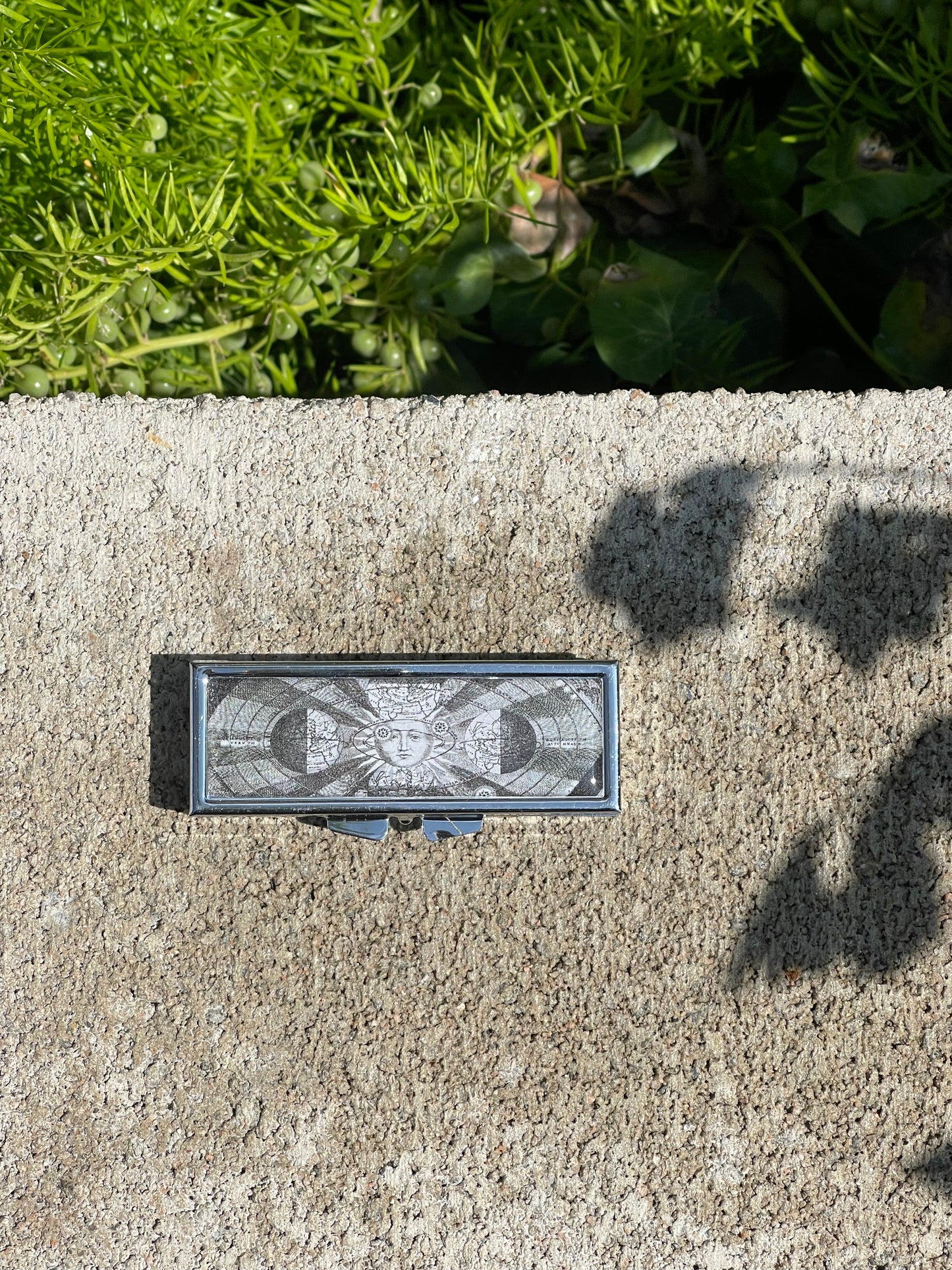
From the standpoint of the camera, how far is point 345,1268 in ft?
3.56

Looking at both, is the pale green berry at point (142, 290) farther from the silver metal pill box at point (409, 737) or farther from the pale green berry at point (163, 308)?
the silver metal pill box at point (409, 737)

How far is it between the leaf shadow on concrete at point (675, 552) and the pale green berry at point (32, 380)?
29.0 inches

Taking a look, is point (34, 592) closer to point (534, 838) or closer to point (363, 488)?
point (363, 488)

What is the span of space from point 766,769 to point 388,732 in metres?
0.45

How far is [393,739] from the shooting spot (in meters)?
1.06

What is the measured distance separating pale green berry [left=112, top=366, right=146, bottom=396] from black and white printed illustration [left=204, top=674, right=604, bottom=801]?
0.45m

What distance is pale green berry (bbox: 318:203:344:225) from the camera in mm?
1257

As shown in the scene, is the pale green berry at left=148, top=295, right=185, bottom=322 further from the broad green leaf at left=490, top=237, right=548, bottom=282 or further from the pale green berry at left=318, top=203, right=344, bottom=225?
the broad green leaf at left=490, top=237, right=548, bottom=282

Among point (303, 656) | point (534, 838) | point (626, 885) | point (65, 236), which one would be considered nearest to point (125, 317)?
point (65, 236)

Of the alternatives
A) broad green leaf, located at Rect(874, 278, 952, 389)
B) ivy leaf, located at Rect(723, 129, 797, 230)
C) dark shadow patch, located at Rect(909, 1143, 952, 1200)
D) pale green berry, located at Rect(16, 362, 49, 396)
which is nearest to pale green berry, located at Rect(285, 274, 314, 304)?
pale green berry, located at Rect(16, 362, 49, 396)

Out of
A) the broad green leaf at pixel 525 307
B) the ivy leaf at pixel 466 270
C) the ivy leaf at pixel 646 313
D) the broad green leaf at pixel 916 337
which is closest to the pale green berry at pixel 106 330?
the ivy leaf at pixel 466 270

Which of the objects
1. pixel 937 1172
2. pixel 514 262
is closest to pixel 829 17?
pixel 514 262

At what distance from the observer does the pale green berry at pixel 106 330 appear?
1.21 meters

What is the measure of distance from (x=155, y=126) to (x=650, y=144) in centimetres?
65
